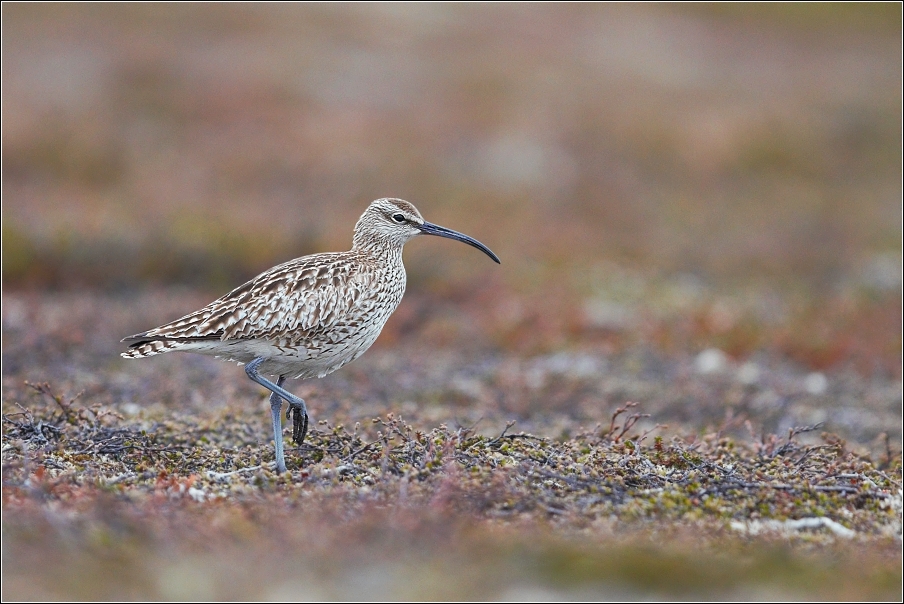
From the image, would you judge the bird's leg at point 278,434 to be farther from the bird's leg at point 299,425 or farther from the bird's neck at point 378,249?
the bird's neck at point 378,249

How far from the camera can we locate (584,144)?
81.1ft

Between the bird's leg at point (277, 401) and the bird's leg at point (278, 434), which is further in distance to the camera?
→ the bird's leg at point (277, 401)

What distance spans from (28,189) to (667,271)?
11.9m

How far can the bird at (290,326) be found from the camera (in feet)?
22.6

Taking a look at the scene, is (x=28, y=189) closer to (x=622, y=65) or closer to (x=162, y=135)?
(x=162, y=135)

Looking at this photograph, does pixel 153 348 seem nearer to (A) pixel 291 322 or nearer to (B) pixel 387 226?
(A) pixel 291 322

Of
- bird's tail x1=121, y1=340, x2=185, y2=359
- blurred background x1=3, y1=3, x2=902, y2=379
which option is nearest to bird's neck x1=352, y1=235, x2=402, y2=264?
bird's tail x1=121, y1=340, x2=185, y2=359

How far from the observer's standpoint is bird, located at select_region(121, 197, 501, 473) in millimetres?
6898

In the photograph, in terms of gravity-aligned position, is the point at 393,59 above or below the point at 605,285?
above

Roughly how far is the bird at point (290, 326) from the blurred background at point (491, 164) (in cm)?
635

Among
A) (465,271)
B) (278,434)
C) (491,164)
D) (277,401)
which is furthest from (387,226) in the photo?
(491,164)

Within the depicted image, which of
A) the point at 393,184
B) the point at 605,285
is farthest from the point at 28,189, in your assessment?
the point at 605,285

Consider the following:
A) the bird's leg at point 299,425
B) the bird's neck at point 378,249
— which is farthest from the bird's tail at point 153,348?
the bird's neck at point 378,249

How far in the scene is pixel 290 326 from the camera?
22.8 feet
